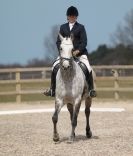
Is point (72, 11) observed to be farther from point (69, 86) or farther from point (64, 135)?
point (64, 135)

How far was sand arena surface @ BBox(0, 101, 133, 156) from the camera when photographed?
909 cm

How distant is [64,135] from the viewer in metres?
11.4

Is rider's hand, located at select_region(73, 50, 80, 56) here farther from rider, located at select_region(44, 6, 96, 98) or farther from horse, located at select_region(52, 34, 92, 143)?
horse, located at select_region(52, 34, 92, 143)

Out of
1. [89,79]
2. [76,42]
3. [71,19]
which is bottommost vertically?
[89,79]

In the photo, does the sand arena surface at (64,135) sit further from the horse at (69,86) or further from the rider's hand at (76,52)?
the rider's hand at (76,52)

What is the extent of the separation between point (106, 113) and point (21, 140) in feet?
19.7

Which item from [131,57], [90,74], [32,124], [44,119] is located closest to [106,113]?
[44,119]

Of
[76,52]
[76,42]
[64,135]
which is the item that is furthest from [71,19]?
[64,135]

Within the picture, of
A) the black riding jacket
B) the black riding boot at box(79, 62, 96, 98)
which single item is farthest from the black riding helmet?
the black riding boot at box(79, 62, 96, 98)

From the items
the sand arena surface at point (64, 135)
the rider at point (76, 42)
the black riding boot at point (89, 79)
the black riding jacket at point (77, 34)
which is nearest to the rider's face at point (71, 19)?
the rider at point (76, 42)

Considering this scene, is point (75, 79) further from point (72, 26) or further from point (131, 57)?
point (131, 57)

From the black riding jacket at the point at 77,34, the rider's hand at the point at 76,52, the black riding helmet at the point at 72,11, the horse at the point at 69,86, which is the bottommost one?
the horse at the point at 69,86

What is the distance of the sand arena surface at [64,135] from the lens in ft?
29.8

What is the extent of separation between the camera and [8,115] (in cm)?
1622
